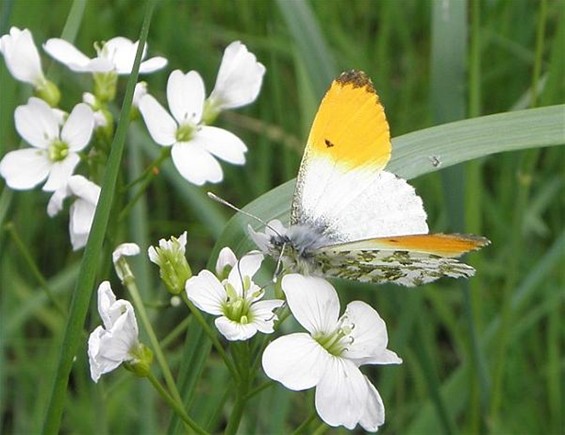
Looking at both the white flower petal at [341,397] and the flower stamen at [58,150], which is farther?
the flower stamen at [58,150]

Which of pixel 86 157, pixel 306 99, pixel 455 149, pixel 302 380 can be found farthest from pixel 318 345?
pixel 306 99

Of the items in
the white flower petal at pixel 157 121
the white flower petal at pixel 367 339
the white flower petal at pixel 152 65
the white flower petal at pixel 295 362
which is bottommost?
the white flower petal at pixel 295 362

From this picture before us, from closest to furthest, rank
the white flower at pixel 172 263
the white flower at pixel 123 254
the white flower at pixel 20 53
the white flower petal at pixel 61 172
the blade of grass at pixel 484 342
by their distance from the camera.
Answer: the white flower at pixel 172 263 → the white flower at pixel 123 254 → the white flower petal at pixel 61 172 → the white flower at pixel 20 53 → the blade of grass at pixel 484 342

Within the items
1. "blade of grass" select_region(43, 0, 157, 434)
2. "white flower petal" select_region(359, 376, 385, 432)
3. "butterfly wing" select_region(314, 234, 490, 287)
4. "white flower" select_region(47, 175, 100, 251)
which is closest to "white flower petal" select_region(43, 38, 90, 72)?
"white flower" select_region(47, 175, 100, 251)

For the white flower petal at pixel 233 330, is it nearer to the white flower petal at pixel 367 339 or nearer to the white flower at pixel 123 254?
the white flower petal at pixel 367 339

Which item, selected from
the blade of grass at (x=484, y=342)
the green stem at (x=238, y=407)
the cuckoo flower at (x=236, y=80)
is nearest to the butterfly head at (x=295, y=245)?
the green stem at (x=238, y=407)

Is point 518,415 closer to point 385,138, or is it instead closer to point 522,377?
point 522,377

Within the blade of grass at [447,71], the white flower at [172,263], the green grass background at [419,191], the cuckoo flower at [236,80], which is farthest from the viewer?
the green grass background at [419,191]
